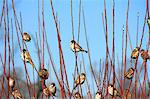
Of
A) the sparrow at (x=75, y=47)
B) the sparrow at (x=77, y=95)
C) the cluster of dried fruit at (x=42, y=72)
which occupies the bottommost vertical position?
the sparrow at (x=77, y=95)

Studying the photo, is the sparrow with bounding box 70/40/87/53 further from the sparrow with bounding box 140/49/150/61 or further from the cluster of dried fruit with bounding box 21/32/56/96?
the sparrow with bounding box 140/49/150/61

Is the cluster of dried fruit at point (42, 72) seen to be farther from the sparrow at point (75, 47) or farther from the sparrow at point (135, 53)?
the sparrow at point (135, 53)

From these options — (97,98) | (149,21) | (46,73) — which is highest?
(149,21)

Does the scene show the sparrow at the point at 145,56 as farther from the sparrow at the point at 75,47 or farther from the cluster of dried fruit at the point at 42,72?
the cluster of dried fruit at the point at 42,72

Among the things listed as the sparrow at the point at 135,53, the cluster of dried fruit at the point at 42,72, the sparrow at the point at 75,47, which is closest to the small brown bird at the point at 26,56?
the cluster of dried fruit at the point at 42,72

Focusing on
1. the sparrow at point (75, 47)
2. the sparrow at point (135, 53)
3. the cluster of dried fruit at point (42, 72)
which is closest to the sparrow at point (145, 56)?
the sparrow at point (135, 53)

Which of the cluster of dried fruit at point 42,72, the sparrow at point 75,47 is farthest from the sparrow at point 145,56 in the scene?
the cluster of dried fruit at point 42,72

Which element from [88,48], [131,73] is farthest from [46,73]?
[131,73]

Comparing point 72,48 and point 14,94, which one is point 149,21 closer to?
point 72,48

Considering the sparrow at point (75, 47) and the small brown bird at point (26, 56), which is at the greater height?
the sparrow at point (75, 47)

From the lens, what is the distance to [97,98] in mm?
1028

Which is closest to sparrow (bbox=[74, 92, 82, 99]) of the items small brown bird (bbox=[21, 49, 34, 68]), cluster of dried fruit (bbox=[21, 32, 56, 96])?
cluster of dried fruit (bbox=[21, 32, 56, 96])

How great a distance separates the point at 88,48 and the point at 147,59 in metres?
0.22

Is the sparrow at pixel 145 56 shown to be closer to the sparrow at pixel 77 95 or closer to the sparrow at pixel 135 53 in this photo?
the sparrow at pixel 135 53
